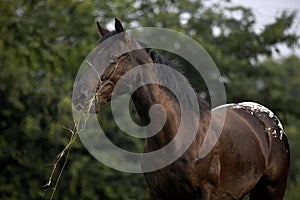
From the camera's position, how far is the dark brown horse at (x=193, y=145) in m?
5.40

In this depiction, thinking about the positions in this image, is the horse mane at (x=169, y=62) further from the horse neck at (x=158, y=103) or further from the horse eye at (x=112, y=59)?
the horse eye at (x=112, y=59)

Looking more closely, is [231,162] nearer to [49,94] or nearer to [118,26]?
[118,26]

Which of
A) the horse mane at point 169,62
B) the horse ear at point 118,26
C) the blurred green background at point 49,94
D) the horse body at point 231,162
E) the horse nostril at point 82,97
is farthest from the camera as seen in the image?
the blurred green background at point 49,94

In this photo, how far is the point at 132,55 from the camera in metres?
5.50

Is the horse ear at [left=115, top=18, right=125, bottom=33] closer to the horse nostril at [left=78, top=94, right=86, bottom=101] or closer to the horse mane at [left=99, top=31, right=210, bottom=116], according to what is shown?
the horse mane at [left=99, top=31, right=210, bottom=116]

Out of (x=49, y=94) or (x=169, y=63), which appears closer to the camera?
(x=169, y=63)

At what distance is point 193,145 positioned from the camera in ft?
18.5

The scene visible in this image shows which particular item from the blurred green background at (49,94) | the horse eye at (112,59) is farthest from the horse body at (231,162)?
the blurred green background at (49,94)

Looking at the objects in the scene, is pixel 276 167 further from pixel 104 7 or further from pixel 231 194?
pixel 104 7

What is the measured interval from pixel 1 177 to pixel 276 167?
29.2 feet

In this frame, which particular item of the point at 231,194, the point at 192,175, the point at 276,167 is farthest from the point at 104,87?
the point at 276,167

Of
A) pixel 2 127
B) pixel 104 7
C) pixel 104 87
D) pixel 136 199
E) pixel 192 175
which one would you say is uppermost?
pixel 104 87

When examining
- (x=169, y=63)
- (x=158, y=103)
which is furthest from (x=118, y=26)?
(x=158, y=103)

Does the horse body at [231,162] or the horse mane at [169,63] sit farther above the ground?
the horse mane at [169,63]
